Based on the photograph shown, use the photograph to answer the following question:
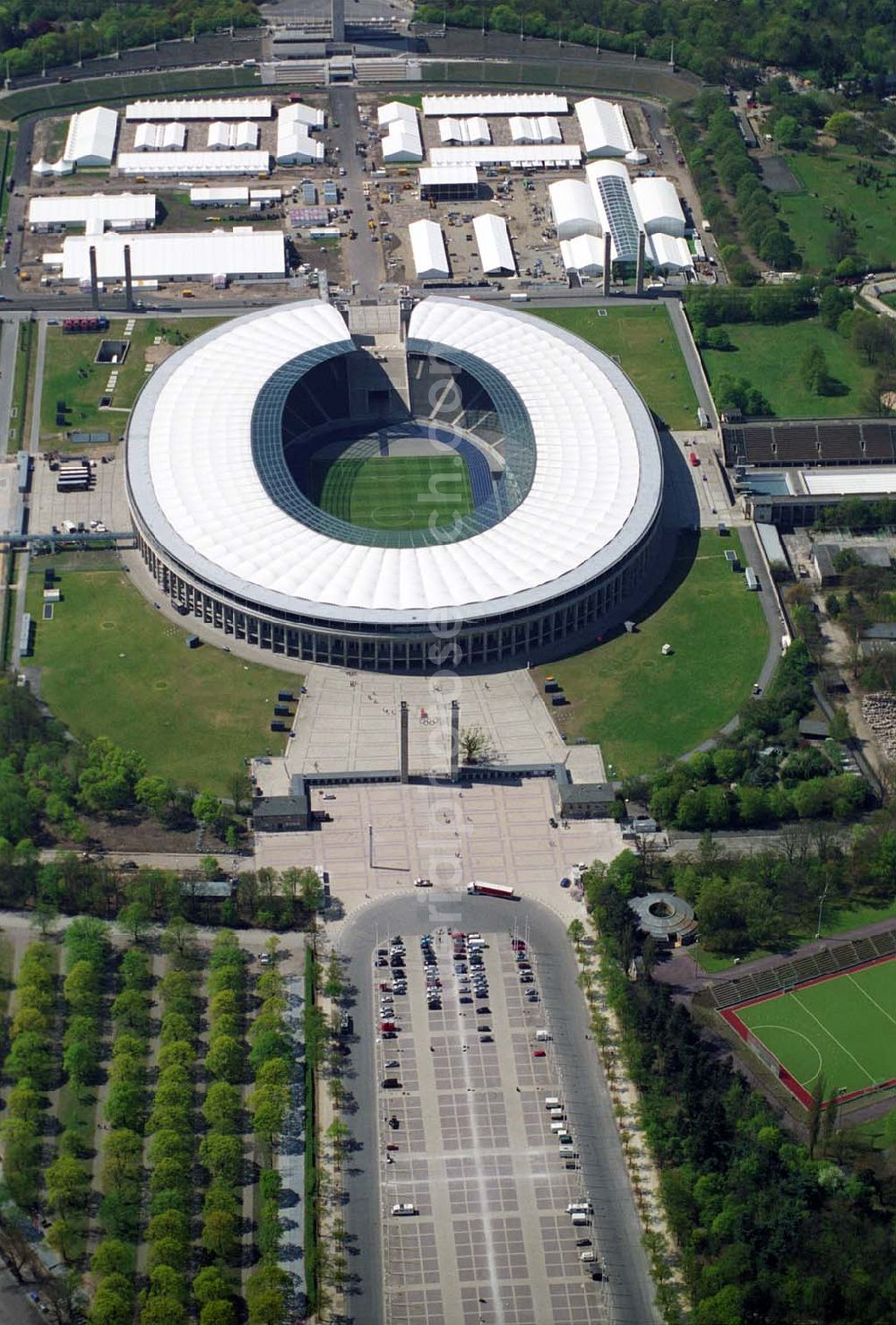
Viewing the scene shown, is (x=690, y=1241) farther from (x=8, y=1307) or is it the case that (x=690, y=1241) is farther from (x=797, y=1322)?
(x=8, y=1307)

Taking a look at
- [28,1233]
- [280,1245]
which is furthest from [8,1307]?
[280,1245]

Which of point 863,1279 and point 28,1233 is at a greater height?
point 28,1233

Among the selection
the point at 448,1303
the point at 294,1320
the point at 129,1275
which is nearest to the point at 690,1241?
the point at 448,1303

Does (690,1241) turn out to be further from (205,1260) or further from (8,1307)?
(8,1307)

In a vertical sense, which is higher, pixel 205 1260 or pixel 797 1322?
pixel 205 1260

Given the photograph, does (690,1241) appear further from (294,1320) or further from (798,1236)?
(294,1320)

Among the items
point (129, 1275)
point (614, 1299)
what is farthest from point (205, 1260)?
point (614, 1299)
